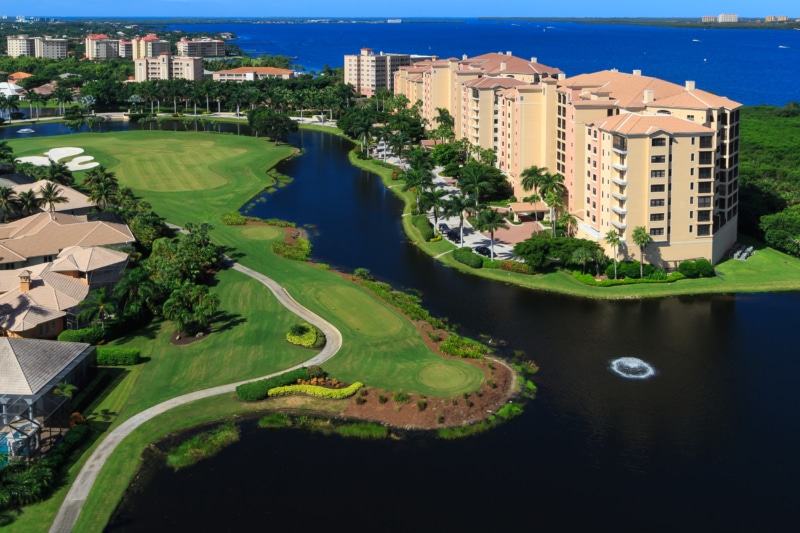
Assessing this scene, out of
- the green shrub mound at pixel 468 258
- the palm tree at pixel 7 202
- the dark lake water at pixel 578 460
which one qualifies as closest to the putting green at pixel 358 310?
the dark lake water at pixel 578 460

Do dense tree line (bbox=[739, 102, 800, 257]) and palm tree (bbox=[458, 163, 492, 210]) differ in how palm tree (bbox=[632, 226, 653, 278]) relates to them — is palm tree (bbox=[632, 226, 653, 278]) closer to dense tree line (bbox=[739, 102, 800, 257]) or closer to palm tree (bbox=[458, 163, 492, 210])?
dense tree line (bbox=[739, 102, 800, 257])

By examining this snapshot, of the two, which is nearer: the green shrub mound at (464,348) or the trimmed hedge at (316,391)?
the trimmed hedge at (316,391)

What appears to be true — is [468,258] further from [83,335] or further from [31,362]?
[31,362]

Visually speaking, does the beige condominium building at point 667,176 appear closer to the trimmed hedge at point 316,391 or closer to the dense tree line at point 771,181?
the dense tree line at point 771,181

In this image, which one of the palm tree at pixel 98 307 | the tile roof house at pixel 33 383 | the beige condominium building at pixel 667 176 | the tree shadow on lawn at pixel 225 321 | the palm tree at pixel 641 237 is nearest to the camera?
the tile roof house at pixel 33 383

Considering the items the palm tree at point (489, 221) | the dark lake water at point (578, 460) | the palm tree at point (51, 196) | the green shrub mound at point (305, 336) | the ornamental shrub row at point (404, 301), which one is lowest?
the dark lake water at point (578, 460)

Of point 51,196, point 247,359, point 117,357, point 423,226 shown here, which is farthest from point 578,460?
point 51,196

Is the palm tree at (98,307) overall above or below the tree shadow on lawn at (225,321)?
above
